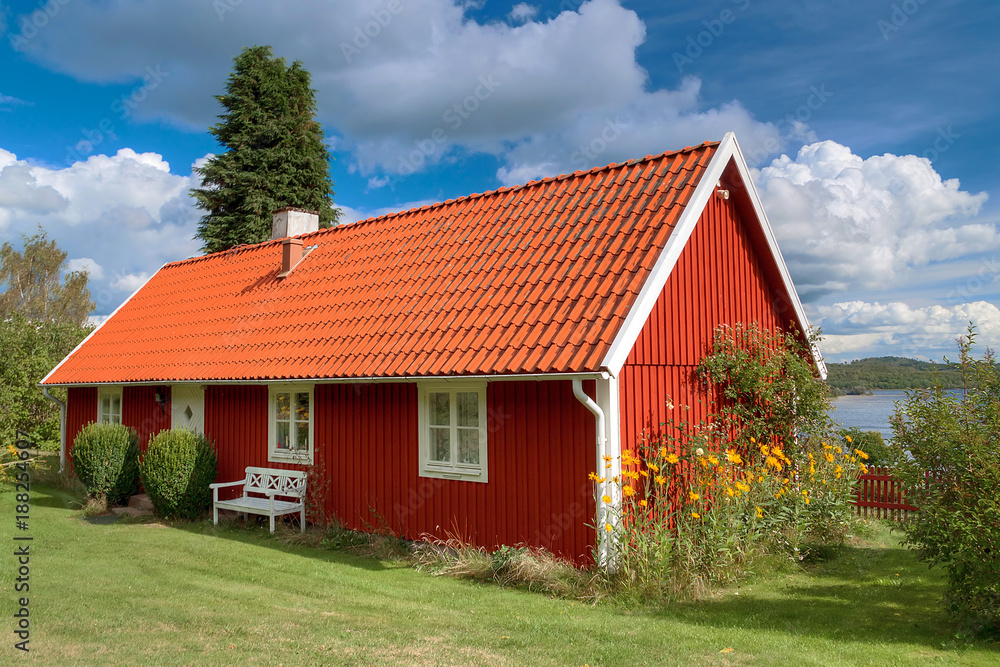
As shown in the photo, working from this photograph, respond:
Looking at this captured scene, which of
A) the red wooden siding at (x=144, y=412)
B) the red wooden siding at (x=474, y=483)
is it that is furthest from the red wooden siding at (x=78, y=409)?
the red wooden siding at (x=474, y=483)

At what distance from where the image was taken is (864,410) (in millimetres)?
13453

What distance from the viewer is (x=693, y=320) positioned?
973 centimetres

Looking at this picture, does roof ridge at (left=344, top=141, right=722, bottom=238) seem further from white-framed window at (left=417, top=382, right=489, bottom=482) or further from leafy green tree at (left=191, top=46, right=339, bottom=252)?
leafy green tree at (left=191, top=46, right=339, bottom=252)

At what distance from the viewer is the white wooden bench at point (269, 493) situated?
11.3 meters

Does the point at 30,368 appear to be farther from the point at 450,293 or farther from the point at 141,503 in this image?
the point at 450,293

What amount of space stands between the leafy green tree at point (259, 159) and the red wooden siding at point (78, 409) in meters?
12.7

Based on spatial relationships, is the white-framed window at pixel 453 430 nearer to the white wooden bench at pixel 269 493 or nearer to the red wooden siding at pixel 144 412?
the white wooden bench at pixel 269 493

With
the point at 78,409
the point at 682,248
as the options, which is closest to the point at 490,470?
the point at 682,248

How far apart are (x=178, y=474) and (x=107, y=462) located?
2.34 m

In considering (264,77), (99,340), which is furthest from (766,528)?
(264,77)

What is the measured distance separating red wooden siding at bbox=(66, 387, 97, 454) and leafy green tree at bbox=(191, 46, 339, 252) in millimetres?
12697

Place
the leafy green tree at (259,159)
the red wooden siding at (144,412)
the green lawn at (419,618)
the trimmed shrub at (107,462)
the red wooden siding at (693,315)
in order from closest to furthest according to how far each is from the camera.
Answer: the green lawn at (419,618), the red wooden siding at (693,315), the trimmed shrub at (107,462), the red wooden siding at (144,412), the leafy green tree at (259,159)

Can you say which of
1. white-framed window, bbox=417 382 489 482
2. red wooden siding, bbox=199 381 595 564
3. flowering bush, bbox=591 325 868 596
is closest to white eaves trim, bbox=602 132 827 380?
red wooden siding, bbox=199 381 595 564

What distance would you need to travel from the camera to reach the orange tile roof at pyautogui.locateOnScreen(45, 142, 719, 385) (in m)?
8.80
